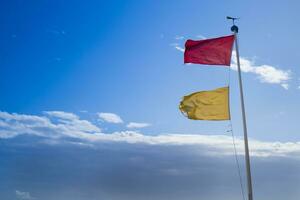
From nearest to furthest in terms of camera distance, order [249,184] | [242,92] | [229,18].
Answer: [249,184] < [242,92] < [229,18]

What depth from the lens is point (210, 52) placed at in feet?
96.5

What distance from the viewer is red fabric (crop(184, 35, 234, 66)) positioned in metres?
29.4

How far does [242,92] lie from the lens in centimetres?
2812

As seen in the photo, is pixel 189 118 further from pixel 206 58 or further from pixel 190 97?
pixel 206 58

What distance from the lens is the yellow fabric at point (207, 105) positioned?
28.9 m

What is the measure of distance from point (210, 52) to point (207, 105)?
10.2 feet

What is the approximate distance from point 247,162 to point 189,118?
4345 mm

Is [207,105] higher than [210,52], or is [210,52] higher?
[210,52]

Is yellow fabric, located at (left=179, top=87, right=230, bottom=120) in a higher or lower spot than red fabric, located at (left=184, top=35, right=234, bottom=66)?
lower

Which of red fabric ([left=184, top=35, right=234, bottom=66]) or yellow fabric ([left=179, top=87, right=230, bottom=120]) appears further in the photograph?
red fabric ([left=184, top=35, right=234, bottom=66])

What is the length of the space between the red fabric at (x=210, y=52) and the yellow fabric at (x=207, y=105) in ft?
5.63

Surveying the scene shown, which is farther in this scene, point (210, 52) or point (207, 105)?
point (210, 52)

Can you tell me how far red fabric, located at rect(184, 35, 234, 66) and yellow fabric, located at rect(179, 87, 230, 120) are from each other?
67.6 inches

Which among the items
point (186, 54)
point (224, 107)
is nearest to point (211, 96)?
point (224, 107)
